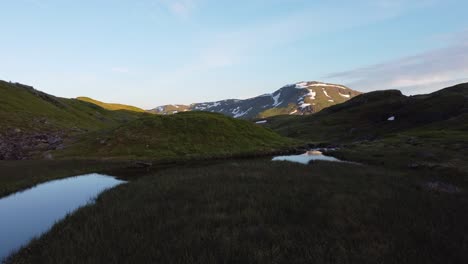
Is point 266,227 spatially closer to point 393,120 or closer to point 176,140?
point 176,140

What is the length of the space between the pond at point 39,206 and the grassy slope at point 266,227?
1.82 meters

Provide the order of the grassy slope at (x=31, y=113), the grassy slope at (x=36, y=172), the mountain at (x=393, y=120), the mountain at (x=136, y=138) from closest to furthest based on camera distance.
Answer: the grassy slope at (x=36, y=172)
the mountain at (x=136, y=138)
the grassy slope at (x=31, y=113)
the mountain at (x=393, y=120)

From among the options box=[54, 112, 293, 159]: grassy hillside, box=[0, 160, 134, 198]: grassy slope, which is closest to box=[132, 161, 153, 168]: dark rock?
box=[0, 160, 134, 198]: grassy slope

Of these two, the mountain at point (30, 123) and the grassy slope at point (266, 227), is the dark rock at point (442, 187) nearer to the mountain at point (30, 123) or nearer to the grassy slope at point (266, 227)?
the grassy slope at point (266, 227)

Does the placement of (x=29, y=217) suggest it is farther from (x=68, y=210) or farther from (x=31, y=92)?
(x=31, y=92)

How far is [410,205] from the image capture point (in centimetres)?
1683

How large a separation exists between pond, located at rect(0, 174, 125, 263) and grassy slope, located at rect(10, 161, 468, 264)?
1822mm

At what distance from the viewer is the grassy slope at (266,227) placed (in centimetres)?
1046

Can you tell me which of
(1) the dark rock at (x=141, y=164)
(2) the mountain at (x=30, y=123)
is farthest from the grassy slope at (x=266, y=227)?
(2) the mountain at (x=30, y=123)

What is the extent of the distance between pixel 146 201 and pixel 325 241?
12.5m

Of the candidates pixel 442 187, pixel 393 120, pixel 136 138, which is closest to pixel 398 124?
pixel 393 120

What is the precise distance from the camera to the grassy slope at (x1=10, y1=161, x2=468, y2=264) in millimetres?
10461

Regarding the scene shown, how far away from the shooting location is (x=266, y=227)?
526 inches

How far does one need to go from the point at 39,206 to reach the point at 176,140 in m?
44.3
